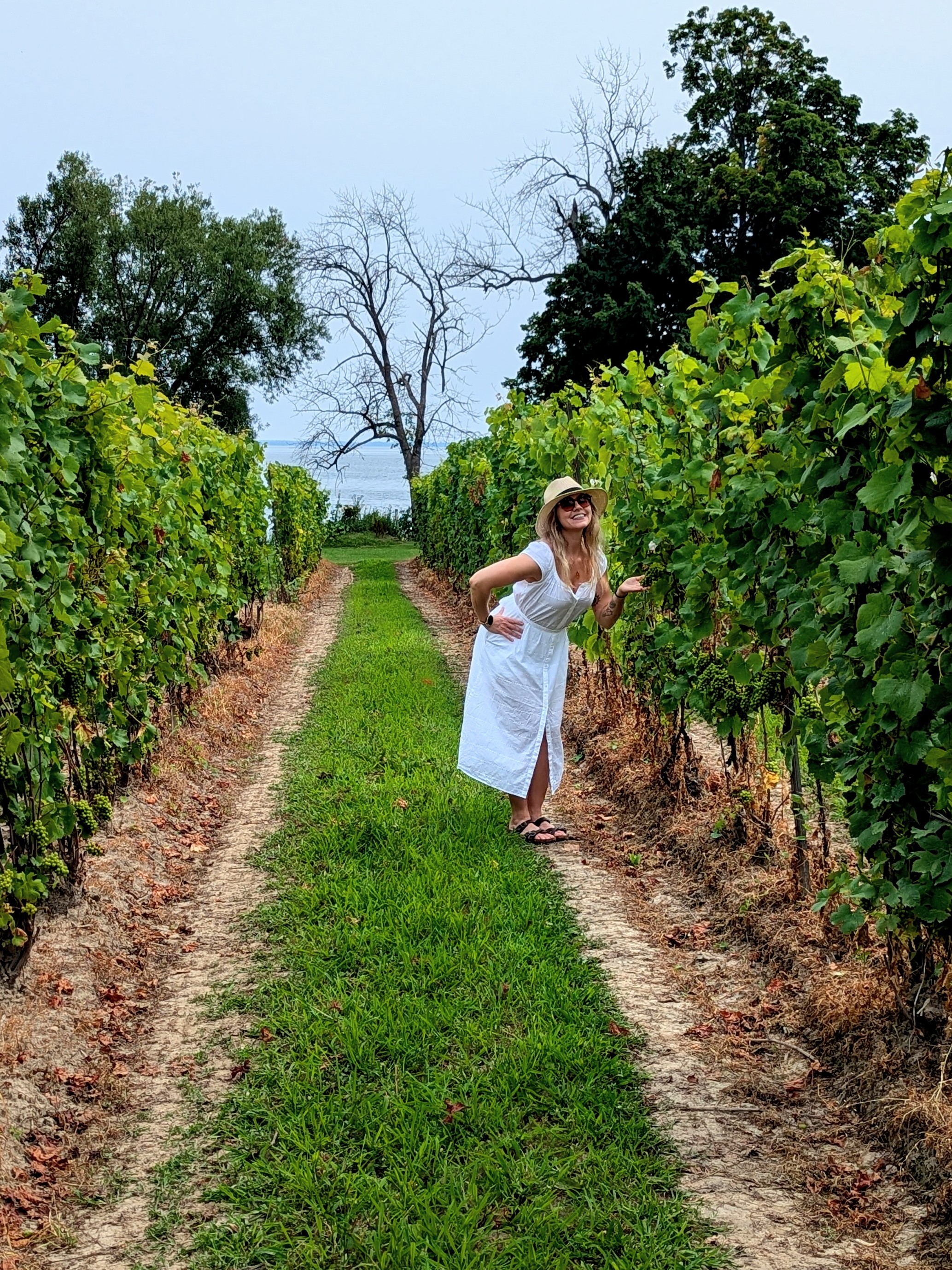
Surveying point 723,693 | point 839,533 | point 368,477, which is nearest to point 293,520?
point 723,693

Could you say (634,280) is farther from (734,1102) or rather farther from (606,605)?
(734,1102)

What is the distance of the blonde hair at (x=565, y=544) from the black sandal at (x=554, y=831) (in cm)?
122

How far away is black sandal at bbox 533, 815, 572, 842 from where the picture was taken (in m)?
5.69

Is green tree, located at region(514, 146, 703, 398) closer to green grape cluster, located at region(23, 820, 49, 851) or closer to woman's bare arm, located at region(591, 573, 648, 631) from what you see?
woman's bare arm, located at region(591, 573, 648, 631)

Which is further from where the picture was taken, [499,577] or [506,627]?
[506,627]

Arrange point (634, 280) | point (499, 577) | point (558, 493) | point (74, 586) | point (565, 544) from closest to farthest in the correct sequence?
point (74, 586)
point (499, 577)
point (558, 493)
point (565, 544)
point (634, 280)

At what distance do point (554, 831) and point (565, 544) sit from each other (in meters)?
1.44

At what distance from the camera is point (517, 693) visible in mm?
5570

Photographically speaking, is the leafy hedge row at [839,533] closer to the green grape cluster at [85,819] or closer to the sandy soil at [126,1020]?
the sandy soil at [126,1020]

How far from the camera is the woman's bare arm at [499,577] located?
5121 mm

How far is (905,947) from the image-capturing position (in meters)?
3.50

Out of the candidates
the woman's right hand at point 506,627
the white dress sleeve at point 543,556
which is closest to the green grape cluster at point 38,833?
the woman's right hand at point 506,627

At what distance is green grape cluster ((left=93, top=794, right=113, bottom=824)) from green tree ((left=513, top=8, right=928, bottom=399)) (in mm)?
26000


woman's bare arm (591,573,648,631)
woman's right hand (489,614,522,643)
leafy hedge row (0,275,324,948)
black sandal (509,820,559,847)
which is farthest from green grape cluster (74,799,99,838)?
woman's bare arm (591,573,648,631)
